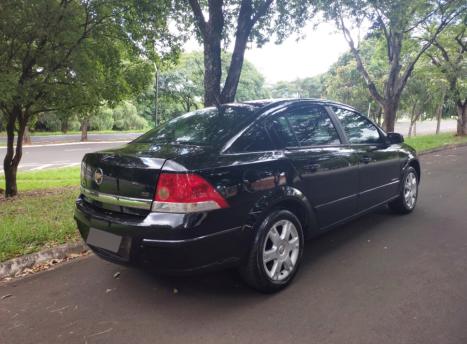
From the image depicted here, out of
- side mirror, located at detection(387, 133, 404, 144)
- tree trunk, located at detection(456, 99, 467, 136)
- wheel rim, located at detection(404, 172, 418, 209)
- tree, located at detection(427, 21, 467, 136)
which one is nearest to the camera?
side mirror, located at detection(387, 133, 404, 144)

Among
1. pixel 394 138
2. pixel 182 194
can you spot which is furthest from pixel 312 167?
pixel 394 138

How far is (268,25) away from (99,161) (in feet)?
27.2

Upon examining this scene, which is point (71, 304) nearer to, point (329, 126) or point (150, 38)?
point (329, 126)

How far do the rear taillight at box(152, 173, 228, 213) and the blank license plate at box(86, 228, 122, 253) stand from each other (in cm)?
45

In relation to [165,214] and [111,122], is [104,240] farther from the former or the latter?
[111,122]

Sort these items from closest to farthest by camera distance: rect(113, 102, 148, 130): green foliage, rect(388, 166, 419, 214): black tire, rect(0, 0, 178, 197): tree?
rect(388, 166, 419, 214): black tire < rect(0, 0, 178, 197): tree < rect(113, 102, 148, 130): green foliage

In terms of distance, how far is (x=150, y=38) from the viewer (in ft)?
29.8

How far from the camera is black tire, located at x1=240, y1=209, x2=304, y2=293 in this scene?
2.92 metres

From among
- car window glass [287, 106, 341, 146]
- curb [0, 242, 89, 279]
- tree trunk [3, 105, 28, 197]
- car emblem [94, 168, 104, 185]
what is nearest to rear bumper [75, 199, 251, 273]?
car emblem [94, 168, 104, 185]

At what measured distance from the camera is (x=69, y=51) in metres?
7.28

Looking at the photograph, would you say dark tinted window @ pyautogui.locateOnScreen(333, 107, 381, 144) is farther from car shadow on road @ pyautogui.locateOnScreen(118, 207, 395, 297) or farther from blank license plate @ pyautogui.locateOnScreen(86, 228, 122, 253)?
blank license plate @ pyautogui.locateOnScreen(86, 228, 122, 253)

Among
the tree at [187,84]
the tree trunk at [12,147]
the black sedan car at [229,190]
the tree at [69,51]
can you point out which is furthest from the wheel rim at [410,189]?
the tree at [187,84]

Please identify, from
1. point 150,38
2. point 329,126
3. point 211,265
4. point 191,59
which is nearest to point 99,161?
point 211,265

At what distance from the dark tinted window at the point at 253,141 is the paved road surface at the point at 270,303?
1173 mm
